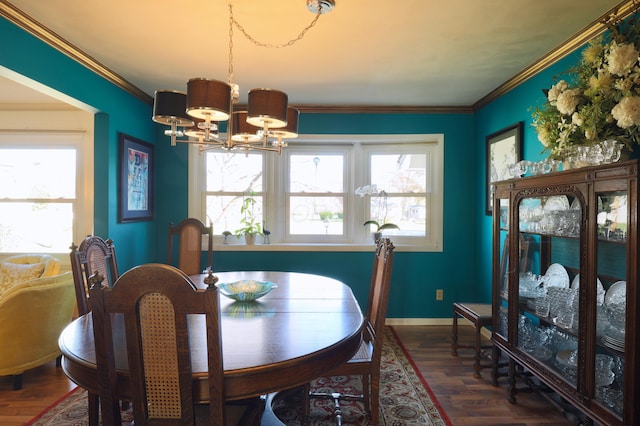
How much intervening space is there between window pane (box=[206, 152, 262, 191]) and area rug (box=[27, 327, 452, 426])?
2.26 metres

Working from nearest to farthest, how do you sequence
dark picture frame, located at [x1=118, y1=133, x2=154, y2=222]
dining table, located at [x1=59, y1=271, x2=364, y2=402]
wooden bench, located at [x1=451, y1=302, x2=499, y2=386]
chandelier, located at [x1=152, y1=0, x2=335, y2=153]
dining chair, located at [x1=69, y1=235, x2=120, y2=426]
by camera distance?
1. dining table, located at [x1=59, y1=271, x2=364, y2=402]
2. chandelier, located at [x1=152, y1=0, x2=335, y2=153]
3. dining chair, located at [x1=69, y1=235, x2=120, y2=426]
4. wooden bench, located at [x1=451, y1=302, x2=499, y2=386]
5. dark picture frame, located at [x1=118, y1=133, x2=154, y2=222]

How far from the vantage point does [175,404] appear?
1.15 meters

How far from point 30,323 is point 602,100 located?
3778 millimetres

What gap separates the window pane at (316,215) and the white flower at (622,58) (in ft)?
9.11

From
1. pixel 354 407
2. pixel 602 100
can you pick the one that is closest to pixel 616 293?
pixel 602 100

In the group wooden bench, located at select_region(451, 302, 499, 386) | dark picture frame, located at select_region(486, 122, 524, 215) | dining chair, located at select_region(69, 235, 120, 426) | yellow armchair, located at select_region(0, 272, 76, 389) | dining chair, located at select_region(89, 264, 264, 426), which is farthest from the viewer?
dark picture frame, located at select_region(486, 122, 524, 215)

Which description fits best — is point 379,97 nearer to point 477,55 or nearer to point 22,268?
→ point 477,55

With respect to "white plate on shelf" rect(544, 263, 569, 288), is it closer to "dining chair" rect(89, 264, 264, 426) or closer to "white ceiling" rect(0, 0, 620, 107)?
"white ceiling" rect(0, 0, 620, 107)

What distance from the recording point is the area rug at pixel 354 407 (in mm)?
2158

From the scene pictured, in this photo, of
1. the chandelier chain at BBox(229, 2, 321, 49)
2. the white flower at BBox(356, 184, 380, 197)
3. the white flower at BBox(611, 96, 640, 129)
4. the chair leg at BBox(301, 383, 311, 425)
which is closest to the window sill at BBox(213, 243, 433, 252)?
the white flower at BBox(356, 184, 380, 197)

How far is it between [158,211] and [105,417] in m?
3.10

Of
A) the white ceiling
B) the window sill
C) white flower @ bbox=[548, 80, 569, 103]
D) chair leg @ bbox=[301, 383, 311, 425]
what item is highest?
the white ceiling

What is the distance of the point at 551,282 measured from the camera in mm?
2230

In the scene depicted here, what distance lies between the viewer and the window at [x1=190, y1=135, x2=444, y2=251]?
13.5 ft
